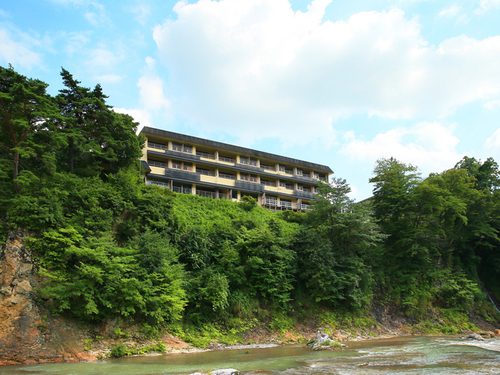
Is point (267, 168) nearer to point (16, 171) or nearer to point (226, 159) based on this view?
point (226, 159)

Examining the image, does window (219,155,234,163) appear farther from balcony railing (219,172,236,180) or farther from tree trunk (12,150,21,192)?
tree trunk (12,150,21,192)

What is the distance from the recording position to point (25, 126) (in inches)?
719

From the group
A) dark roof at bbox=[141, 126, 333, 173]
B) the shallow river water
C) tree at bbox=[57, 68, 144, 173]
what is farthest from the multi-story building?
the shallow river water

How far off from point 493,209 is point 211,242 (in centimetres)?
2999

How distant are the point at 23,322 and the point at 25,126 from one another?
1086 centimetres

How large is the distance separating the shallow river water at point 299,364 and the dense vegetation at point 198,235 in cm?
298

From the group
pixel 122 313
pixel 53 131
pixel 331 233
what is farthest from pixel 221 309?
pixel 53 131

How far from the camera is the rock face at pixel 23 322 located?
45.7ft

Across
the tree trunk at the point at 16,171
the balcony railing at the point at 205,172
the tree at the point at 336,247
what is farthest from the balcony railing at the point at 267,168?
the tree trunk at the point at 16,171

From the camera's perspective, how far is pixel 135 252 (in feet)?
60.2

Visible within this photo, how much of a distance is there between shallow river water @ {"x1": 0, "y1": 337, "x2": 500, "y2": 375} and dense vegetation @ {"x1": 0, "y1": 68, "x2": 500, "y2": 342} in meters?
2.98

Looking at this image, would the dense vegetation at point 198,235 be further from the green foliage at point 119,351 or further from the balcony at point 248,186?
the balcony at point 248,186

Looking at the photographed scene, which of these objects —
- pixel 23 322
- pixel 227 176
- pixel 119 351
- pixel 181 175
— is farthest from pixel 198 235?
pixel 227 176

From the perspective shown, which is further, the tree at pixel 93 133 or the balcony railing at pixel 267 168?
the balcony railing at pixel 267 168
